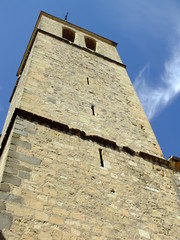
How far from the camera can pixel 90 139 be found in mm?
6270

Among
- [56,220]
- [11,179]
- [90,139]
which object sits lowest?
[56,220]

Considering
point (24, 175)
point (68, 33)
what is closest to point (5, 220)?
point (24, 175)

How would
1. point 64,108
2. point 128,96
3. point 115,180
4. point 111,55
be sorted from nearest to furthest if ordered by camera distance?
1. point 115,180
2. point 64,108
3. point 128,96
4. point 111,55

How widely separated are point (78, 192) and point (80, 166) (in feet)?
1.99

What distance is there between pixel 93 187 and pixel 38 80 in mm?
3401

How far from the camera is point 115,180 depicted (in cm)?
561

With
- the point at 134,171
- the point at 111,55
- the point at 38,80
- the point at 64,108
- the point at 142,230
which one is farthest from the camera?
the point at 111,55

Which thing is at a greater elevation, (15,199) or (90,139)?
(90,139)

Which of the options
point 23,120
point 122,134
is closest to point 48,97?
point 23,120

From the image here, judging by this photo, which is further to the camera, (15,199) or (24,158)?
(24,158)

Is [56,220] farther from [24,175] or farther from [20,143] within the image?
[20,143]

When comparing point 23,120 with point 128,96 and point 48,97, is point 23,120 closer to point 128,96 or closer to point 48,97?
point 48,97

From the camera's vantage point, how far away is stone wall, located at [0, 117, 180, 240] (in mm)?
4238

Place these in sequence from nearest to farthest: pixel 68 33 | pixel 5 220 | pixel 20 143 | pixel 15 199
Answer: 1. pixel 5 220
2. pixel 15 199
3. pixel 20 143
4. pixel 68 33
